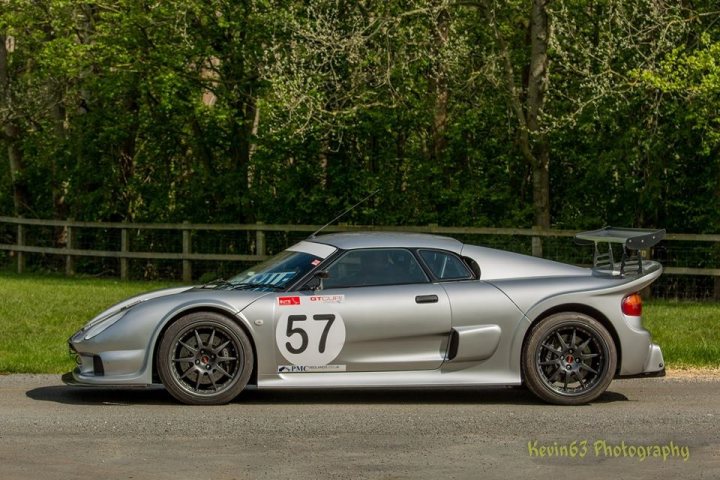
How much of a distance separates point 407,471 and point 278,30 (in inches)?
780

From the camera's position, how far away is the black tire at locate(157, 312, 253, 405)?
971 cm

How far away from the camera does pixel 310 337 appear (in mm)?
9812

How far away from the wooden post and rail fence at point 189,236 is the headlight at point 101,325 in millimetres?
14186

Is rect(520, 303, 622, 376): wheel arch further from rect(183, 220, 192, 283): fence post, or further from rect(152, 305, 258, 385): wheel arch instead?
rect(183, 220, 192, 283): fence post

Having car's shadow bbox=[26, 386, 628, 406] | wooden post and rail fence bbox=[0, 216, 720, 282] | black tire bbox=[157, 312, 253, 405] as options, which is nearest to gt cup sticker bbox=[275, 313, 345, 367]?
black tire bbox=[157, 312, 253, 405]

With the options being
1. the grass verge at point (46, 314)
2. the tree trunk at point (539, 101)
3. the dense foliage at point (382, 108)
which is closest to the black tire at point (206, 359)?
the grass verge at point (46, 314)

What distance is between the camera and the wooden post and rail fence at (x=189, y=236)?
78.0ft

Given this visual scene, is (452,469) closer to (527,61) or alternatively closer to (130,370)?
(130,370)

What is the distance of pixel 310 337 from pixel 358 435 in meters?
1.33

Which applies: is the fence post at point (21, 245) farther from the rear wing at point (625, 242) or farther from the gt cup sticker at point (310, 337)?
the gt cup sticker at point (310, 337)

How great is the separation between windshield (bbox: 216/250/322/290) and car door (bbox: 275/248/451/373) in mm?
210

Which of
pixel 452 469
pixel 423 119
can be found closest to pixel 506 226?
pixel 423 119

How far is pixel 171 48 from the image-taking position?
27469 mm

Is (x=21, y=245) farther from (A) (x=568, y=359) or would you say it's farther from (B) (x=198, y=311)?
(A) (x=568, y=359)
